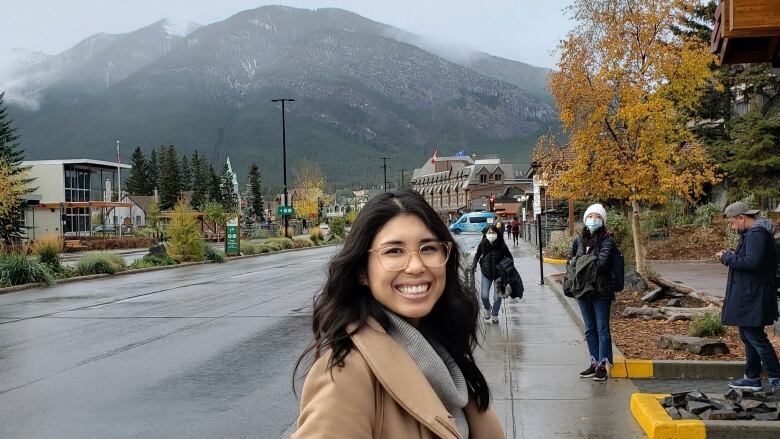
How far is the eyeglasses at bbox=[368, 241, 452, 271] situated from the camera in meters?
2.08

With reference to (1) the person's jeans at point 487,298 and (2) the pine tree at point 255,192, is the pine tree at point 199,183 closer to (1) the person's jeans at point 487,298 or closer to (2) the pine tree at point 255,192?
(2) the pine tree at point 255,192

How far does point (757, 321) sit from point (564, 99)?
9.91m

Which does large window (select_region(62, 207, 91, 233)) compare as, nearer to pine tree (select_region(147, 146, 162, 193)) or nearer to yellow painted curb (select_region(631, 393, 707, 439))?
pine tree (select_region(147, 146, 162, 193))

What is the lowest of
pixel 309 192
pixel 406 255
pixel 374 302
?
pixel 374 302

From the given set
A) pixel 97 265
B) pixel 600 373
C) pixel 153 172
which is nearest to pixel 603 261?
pixel 600 373

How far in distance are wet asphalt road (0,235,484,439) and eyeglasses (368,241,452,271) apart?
201cm

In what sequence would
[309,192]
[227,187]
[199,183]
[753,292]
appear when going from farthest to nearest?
[227,187] → [199,183] → [309,192] → [753,292]

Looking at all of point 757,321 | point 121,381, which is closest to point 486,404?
point 757,321

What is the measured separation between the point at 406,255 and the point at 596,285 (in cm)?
603

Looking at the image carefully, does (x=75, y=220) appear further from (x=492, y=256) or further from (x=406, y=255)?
(x=406, y=255)

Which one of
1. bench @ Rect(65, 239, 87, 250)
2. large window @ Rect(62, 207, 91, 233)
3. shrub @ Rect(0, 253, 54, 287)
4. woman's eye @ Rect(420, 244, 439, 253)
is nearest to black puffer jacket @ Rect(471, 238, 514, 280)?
woman's eye @ Rect(420, 244, 439, 253)

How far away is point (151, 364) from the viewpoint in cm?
947

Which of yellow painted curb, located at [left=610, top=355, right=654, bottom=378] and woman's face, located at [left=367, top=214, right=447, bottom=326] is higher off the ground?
woman's face, located at [left=367, top=214, right=447, bottom=326]

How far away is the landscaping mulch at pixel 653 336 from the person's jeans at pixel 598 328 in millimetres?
790
